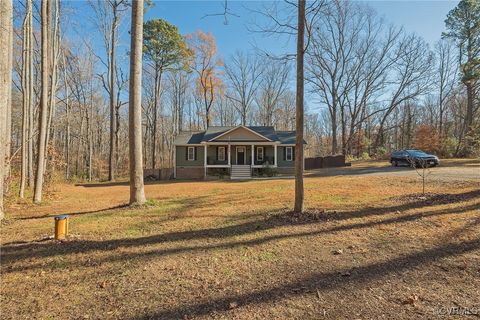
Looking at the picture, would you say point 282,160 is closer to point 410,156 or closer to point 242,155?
point 242,155

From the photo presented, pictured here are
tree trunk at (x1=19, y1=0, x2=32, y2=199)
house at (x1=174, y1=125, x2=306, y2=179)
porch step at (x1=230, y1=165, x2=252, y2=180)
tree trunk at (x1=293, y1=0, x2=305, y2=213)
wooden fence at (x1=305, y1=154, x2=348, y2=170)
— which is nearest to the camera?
tree trunk at (x1=293, y1=0, x2=305, y2=213)

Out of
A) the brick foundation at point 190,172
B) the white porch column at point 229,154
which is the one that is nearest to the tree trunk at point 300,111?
the white porch column at point 229,154

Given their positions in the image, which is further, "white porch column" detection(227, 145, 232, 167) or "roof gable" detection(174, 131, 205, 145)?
"roof gable" detection(174, 131, 205, 145)

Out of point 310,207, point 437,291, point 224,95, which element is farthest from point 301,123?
point 224,95

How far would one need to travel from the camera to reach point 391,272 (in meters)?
3.56

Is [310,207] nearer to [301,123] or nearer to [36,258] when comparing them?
[301,123]

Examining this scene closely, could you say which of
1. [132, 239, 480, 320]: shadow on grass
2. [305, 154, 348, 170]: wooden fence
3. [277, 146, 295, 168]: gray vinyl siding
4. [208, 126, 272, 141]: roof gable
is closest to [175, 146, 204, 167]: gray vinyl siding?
[208, 126, 272, 141]: roof gable

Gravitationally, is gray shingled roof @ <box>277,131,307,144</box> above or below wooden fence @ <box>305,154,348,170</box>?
above

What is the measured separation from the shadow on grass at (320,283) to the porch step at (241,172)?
57.5 ft

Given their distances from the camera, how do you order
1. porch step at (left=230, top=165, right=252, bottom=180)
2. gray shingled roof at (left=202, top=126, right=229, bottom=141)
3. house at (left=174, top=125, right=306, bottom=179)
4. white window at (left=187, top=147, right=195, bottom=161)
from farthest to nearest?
white window at (left=187, top=147, right=195, bottom=161)
gray shingled roof at (left=202, top=126, right=229, bottom=141)
house at (left=174, top=125, right=306, bottom=179)
porch step at (left=230, top=165, right=252, bottom=180)

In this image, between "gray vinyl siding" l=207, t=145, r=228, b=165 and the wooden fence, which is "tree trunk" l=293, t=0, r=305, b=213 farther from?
the wooden fence

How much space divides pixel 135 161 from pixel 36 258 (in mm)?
3885

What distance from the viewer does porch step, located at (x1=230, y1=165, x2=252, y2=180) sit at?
71.2 feet

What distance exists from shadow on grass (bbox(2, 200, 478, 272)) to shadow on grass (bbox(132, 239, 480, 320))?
1414 millimetres
